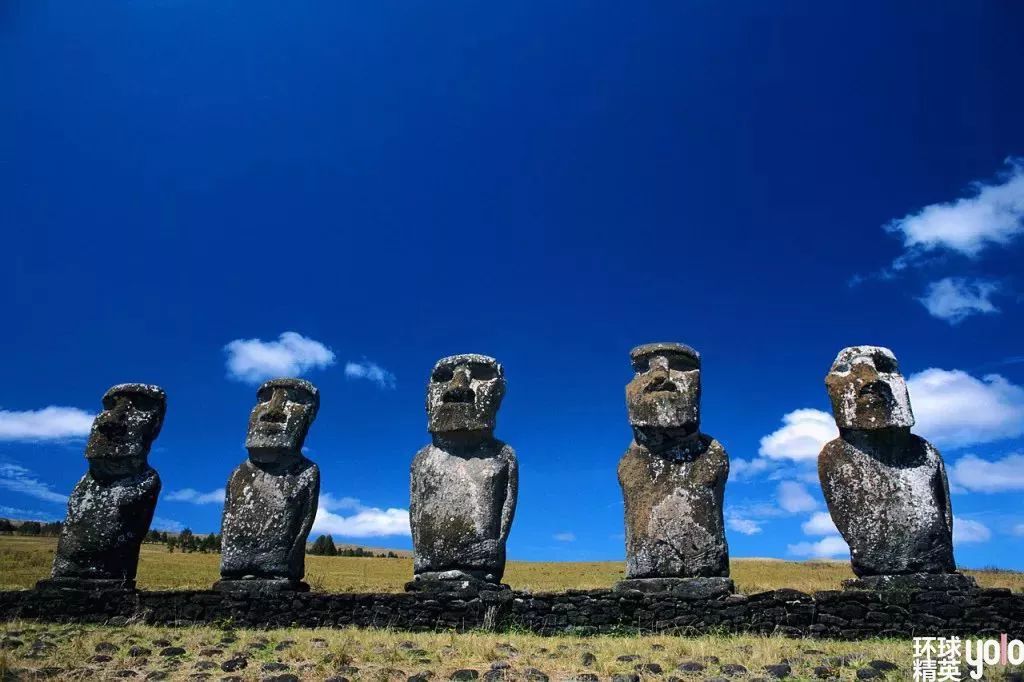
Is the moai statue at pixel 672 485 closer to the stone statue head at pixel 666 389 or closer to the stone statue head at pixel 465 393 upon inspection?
the stone statue head at pixel 666 389

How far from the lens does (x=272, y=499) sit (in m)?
13.5

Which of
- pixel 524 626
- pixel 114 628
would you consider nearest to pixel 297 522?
pixel 114 628

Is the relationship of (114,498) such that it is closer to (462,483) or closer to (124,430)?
(124,430)

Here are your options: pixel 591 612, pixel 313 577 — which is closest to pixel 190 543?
pixel 313 577

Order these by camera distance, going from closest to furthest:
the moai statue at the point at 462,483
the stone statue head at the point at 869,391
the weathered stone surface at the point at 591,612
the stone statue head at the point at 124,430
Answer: the weathered stone surface at the point at 591,612 < the stone statue head at the point at 869,391 < the moai statue at the point at 462,483 < the stone statue head at the point at 124,430

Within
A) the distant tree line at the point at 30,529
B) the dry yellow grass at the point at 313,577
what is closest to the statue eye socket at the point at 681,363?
the dry yellow grass at the point at 313,577

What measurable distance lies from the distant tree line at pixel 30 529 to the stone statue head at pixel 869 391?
3943cm

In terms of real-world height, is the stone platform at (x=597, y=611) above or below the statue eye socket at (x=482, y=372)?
below

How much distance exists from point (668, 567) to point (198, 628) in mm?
7074

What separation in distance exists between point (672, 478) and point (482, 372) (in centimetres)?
352

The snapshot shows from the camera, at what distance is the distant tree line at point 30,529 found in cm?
4050

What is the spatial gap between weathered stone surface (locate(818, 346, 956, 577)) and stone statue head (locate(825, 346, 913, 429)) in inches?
0.6

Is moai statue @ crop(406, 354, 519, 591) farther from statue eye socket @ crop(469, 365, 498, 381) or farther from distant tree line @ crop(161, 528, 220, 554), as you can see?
distant tree line @ crop(161, 528, 220, 554)

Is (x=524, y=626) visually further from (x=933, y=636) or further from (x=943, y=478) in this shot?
(x=943, y=478)
